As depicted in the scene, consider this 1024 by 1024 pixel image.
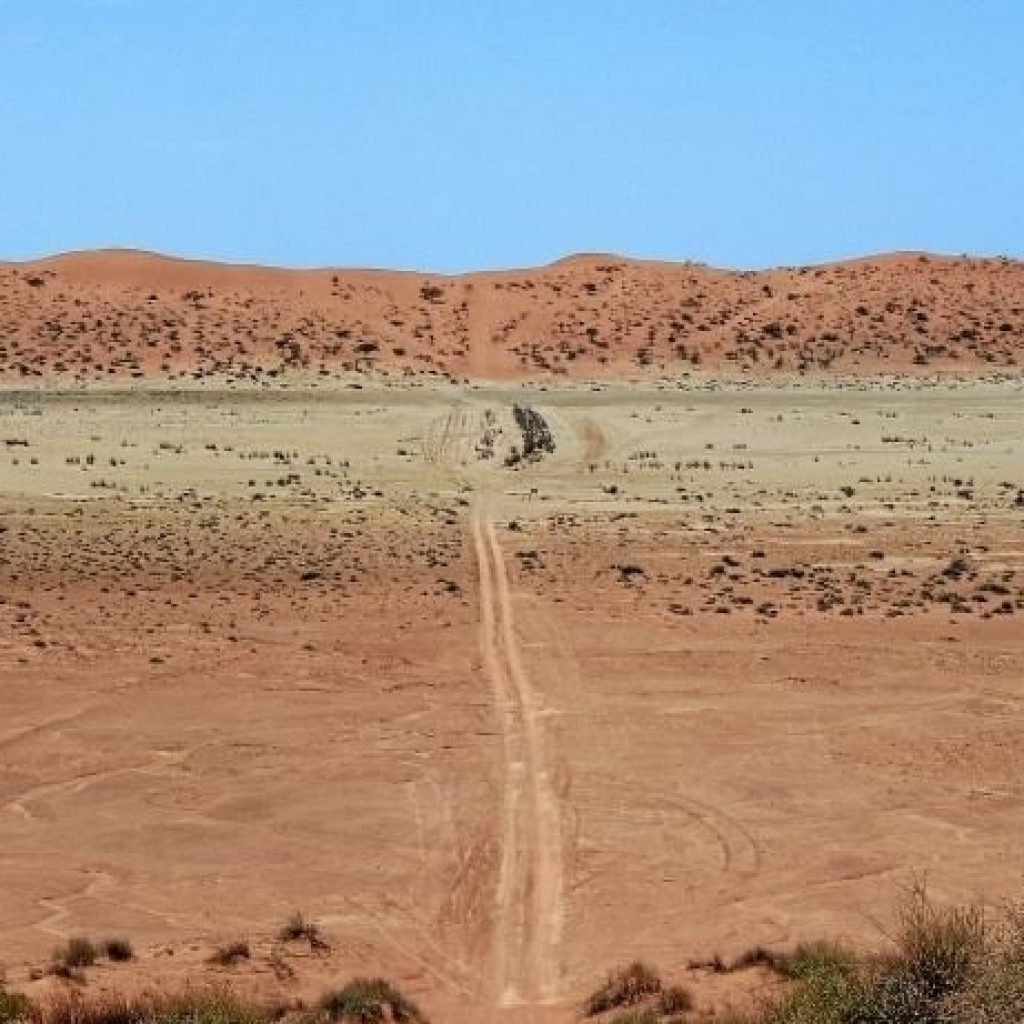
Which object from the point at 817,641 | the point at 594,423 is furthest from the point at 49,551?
the point at 594,423

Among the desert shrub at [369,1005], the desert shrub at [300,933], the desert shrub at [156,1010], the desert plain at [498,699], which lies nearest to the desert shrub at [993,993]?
the desert plain at [498,699]

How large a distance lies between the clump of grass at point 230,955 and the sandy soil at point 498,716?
0.49 feet

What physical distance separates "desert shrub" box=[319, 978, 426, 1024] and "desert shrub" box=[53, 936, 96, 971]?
1866 mm

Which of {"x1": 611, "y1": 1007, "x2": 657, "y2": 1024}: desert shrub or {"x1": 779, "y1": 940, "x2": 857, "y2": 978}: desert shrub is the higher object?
{"x1": 779, "y1": 940, "x2": 857, "y2": 978}: desert shrub

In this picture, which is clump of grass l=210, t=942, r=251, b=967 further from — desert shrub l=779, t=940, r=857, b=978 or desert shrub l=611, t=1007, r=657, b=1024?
desert shrub l=779, t=940, r=857, b=978

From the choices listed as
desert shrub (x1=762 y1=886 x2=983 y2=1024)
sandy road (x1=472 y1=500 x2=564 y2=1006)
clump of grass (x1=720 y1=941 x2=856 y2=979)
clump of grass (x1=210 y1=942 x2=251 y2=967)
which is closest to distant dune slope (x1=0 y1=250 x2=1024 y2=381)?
sandy road (x1=472 y1=500 x2=564 y2=1006)

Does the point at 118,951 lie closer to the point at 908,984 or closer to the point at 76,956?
the point at 76,956

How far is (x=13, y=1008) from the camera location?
12.6 metres

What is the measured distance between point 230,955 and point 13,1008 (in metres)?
2.34

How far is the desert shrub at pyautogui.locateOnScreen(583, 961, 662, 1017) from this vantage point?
1351 cm

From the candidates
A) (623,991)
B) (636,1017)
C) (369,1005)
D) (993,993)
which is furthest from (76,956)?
(993,993)

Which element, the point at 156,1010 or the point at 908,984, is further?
the point at 156,1010

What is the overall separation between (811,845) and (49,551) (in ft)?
70.7

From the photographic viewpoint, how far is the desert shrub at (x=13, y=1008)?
12.5 meters
